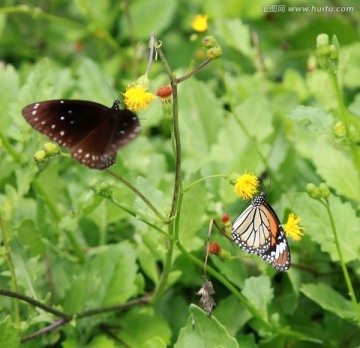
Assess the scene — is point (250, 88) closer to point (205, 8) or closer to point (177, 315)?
point (205, 8)

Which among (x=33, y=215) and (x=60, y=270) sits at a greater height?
(x=33, y=215)

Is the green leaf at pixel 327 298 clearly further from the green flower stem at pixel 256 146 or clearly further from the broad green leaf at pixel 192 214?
the green flower stem at pixel 256 146

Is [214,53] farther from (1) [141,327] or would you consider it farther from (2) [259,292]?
(1) [141,327]

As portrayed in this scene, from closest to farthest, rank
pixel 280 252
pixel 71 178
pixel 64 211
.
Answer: pixel 280 252 → pixel 64 211 → pixel 71 178

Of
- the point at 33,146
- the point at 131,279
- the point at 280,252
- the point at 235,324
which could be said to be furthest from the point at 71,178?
the point at 280,252

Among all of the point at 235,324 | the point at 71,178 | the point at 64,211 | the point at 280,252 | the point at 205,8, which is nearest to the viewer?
the point at 280,252

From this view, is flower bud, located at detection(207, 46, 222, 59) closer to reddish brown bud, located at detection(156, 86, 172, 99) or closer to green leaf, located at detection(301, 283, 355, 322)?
reddish brown bud, located at detection(156, 86, 172, 99)

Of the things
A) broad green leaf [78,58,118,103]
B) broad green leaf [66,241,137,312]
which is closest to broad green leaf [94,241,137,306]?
broad green leaf [66,241,137,312]
